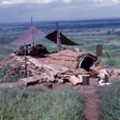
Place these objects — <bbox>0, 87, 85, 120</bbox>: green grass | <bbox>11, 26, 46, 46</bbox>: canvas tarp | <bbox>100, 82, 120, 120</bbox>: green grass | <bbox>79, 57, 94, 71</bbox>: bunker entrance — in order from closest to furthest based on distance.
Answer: <bbox>0, 87, 85, 120</bbox>: green grass → <bbox>100, 82, 120, 120</bbox>: green grass → <bbox>79, 57, 94, 71</bbox>: bunker entrance → <bbox>11, 26, 46, 46</bbox>: canvas tarp

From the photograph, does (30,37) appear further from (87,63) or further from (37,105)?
(37,105)

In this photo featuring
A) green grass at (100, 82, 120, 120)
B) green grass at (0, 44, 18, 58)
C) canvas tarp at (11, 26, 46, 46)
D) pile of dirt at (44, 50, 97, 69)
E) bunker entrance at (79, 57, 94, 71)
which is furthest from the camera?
green grass at (0, 44, 18, 58)

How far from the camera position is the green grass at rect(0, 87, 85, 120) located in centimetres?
583

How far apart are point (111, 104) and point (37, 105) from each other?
193cm

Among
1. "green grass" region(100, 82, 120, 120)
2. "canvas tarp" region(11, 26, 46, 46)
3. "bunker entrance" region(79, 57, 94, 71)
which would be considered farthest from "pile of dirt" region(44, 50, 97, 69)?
"green grass" region(100, 82, 120, 120)

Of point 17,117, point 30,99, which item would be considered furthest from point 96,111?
point 17,117

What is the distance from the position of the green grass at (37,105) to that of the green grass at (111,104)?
65cm

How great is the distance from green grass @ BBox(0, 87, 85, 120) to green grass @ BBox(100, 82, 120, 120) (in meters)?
0.65

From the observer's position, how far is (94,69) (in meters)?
12.2

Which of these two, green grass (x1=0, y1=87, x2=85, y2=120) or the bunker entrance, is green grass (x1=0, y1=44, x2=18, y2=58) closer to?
the bunker entrance

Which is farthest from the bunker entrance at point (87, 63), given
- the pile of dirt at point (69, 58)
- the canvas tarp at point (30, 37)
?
the canvas tarp at point (30, 37)

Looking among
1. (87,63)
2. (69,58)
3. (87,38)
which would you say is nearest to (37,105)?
(69,58)

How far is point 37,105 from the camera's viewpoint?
20.6 ft

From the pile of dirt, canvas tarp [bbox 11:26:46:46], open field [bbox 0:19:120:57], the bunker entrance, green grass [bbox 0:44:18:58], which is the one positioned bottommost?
green grass [bbox 0:44:18:58]
